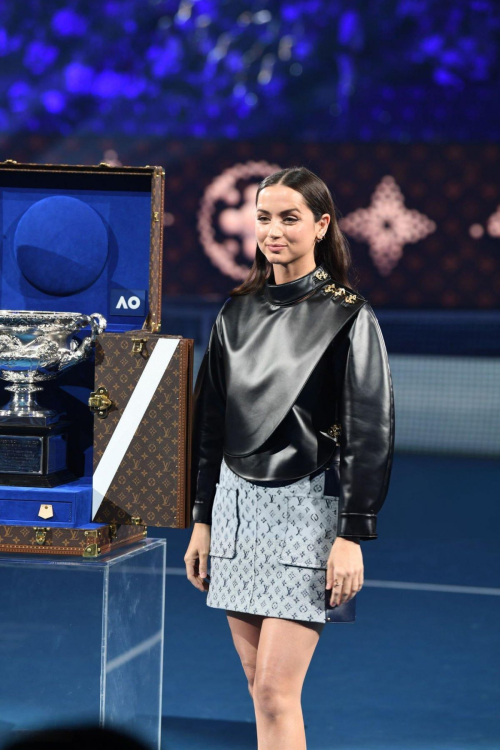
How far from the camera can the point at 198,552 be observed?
247 centimetres

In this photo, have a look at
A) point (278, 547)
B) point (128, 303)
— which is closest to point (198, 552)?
point (278, 547)

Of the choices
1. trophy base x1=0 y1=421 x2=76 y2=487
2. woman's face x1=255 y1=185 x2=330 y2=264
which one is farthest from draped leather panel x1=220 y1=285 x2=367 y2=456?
trophy base x1=0 y1=421 x2=76 y2=487

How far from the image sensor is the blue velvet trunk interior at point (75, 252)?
3055 millimetres

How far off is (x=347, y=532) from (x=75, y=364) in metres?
1.10

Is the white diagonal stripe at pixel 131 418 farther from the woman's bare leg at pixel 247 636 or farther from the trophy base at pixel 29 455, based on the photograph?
the woman's bare leg at pixel 247 636

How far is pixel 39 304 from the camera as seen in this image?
314cm

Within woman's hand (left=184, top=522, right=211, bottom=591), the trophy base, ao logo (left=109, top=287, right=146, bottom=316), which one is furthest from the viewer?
ao logo (left=109, top=287, right=146, bottom=316)

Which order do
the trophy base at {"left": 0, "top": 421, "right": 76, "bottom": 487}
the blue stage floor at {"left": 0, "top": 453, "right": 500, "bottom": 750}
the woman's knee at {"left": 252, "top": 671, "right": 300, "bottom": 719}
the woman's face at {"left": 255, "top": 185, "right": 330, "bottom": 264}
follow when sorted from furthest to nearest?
1. the blue stage floor at {"left": 0, "top": 453, "right": 500, "bottom": 750}
2. the trophy base at {"left": 0, "top": 421, "right": 76, "bottom": 487}
3. the woman's face at {"left": 255, "top": 185, "right": 330, "bottom": 264}
4. the woman's knee at {"left": 252, "top": 671, "right": 300, "bottom": 719}

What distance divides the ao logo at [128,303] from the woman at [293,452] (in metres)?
0.62

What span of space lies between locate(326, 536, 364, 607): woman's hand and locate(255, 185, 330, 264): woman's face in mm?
619

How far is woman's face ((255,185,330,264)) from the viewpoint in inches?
92.7

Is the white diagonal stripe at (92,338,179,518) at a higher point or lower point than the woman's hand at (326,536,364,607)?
higher

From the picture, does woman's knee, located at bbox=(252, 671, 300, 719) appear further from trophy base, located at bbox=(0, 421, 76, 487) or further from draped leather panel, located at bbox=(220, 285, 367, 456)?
trophy base, located at bbox=(0, 421, 76, 487)

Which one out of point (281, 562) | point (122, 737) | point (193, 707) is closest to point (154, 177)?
point (281, 562)
